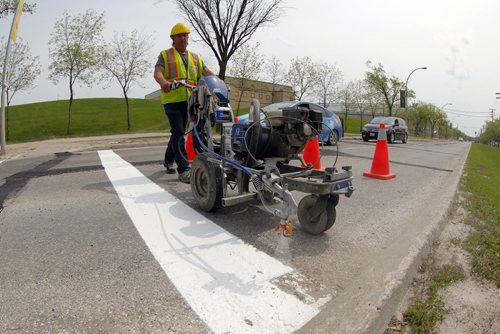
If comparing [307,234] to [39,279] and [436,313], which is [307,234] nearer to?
[436,313]

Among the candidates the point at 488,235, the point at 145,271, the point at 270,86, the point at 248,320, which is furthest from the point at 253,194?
the point at 270,86

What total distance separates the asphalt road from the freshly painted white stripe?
4 cm

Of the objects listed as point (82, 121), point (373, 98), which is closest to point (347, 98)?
point (373, 98)

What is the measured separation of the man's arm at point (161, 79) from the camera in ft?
13.3

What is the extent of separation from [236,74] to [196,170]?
27.0 metres

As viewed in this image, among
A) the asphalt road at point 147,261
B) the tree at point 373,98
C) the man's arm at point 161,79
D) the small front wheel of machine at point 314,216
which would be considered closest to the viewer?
the asphalt road at point 147,261

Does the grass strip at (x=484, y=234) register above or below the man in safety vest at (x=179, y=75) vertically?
below

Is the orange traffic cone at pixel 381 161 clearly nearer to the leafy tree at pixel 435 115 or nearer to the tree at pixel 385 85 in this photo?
the tree at pixel 385 85

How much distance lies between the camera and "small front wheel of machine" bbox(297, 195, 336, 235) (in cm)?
288

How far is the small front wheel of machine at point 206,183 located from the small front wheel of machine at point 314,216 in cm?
85

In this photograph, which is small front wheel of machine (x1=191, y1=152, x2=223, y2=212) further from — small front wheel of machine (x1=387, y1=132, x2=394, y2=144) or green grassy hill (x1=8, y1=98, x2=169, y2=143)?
green grassy hill (x1=8, y1=98, x2=169, y2=143)

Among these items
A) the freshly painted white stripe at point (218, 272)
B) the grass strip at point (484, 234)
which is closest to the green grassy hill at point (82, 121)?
the freshly painted white stripe at point (218, 272)

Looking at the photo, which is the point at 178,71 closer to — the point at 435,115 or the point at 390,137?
the point at 390,137

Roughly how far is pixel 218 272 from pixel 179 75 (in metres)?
3.23
